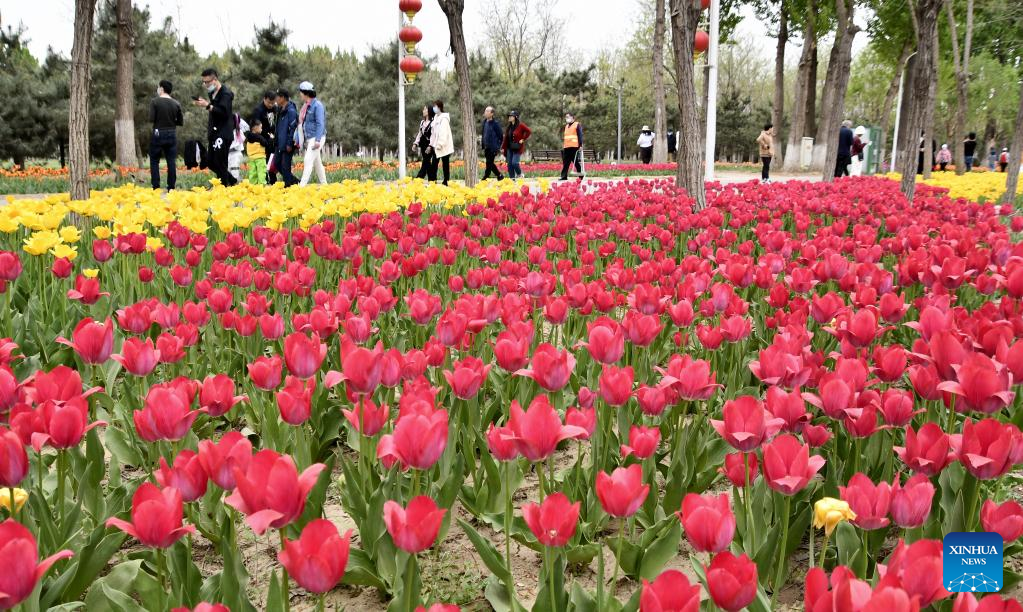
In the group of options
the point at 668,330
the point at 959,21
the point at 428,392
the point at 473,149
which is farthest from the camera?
the point at 959,21

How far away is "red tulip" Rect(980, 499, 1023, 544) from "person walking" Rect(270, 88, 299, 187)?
10338 millimetres

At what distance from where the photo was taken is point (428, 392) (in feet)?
5.82

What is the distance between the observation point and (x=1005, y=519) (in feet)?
4.39

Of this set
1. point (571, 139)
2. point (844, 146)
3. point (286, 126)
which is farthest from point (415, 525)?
point (844, 146)

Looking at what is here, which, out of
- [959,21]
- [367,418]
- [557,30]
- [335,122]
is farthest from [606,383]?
[557,30]

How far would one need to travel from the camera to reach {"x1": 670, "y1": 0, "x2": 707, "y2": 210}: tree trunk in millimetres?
8234

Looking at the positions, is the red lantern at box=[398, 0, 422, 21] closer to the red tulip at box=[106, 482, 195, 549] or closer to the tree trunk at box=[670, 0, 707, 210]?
the tree trunk at box=[670, 0, 707, 210]

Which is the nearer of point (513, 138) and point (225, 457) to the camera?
point (225, 457)

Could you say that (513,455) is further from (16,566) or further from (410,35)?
(410,35)

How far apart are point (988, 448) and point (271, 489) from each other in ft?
4.32

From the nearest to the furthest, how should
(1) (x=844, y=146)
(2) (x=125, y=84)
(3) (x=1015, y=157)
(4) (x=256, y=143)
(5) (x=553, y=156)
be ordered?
(3) (x=1015, y=157)
(4) (x=256, y=143)
(2) (x=125, y=84)
(1) (x=844, y=146)
(5) (x=553, y=156)

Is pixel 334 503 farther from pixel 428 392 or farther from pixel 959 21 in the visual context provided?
pixel 959 21

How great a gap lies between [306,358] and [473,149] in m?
9.20

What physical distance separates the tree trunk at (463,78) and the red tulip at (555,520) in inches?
385
